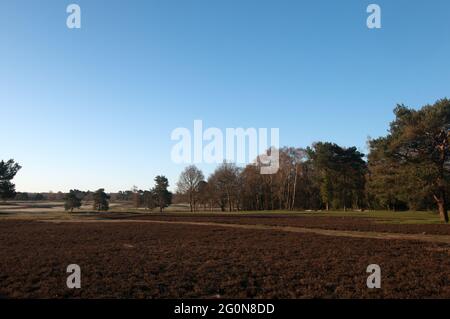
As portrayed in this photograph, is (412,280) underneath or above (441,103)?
underneath

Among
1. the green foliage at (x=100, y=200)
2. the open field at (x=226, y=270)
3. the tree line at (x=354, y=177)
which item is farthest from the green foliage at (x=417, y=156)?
the green foliage at (x=100, y=200)

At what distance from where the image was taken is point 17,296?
937cm

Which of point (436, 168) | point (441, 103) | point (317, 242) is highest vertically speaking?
point (441, 103)

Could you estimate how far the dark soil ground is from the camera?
9.77m

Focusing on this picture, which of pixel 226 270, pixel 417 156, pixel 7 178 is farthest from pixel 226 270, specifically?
Answer: pixel 7 178

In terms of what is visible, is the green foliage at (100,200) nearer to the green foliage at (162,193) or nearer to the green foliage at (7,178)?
the green foliage at (162,193)

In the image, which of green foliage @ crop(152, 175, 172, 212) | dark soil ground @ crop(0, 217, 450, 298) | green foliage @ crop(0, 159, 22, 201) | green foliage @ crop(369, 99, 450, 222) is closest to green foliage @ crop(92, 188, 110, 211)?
green foliage @ crop(152, 175, 172, 212)

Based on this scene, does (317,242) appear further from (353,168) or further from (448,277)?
(353,168)

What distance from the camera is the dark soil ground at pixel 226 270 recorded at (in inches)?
385

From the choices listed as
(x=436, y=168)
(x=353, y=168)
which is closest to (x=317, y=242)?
(x=436, y=168)

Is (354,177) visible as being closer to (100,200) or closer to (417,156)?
(417,156)

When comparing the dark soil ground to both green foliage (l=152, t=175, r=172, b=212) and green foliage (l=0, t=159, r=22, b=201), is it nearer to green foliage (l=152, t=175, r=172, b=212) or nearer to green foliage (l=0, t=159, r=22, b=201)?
green foliage (l=0, t=159, r=22, b=201)

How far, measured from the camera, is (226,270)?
12945 millimetres

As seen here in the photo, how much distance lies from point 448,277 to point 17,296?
1234 cm
